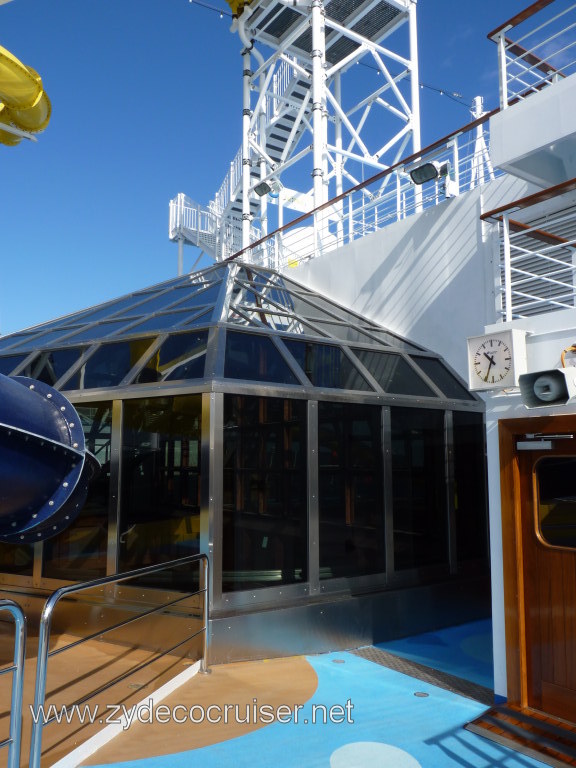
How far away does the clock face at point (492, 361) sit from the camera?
4254mm

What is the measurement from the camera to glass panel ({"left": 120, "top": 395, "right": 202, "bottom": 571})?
5461 millimetres

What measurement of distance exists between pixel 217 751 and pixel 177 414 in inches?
112

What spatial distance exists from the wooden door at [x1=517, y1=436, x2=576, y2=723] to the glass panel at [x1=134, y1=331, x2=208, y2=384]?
3045 mm

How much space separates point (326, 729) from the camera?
407 centimetres

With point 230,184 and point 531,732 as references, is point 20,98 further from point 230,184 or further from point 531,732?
point 230,184

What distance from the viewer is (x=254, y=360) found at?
5.95 metres

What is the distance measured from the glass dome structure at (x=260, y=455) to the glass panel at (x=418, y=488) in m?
0.02

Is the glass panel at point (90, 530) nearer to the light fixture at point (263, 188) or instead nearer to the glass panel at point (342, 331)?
the glass panel at point (342, 331)

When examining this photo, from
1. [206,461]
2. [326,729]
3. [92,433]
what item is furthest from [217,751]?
[92,433]

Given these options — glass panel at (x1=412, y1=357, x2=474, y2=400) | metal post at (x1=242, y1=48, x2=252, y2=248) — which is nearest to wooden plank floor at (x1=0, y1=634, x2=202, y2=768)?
glass panel at (x1=412, y1=357, x2=474, y2=400)

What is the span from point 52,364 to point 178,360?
195cm

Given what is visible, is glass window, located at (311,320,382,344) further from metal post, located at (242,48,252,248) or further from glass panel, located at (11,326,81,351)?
metal post, located at (242,48,252,248)

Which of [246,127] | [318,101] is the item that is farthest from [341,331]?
[246,127]

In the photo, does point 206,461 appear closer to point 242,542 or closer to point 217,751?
point 242,542
